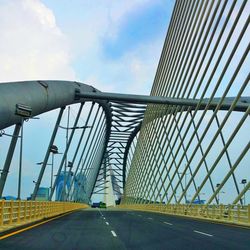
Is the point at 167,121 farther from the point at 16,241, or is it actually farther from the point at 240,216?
the point at 16,241

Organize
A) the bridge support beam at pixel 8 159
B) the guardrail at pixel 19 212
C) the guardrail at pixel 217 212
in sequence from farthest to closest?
1. the bridge support beam at pixel 8 159
2. the guardrail at pixel 217 212
3. the guardrail at pixel 19 212

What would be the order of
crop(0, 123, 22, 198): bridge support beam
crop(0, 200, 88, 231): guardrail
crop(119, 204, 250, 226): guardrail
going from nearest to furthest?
1. crop(0, 200, 88, 231): guardrail
2. crop(119, 204, 250, 226): guardrail
3. crop(0, 123, 22, 198): bridge support beam

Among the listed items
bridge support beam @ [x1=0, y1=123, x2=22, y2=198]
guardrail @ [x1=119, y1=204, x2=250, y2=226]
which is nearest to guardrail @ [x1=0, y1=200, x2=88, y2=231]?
bridge support beam @ [x1=0, y1=123, x2=22, y2=198]

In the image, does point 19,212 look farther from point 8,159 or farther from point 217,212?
point 217,212

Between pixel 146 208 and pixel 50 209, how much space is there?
93.7ft

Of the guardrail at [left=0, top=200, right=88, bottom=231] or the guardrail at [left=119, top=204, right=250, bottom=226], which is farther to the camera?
the guardrail at [left=119, top=204, right=250, bottom=226]

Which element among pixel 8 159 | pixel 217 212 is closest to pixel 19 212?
pixel 8 159

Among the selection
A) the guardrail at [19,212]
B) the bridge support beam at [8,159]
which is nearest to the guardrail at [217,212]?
the guardrail at [19,212]

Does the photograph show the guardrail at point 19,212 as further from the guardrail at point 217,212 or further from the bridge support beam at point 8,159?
the guardrail at point 217,212

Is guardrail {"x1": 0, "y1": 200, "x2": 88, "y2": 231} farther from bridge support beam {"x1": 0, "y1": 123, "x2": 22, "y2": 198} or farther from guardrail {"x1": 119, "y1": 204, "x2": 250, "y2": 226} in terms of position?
guardrail {"x1": 119, "y1": 204, "x2": 250, "y2": 226}

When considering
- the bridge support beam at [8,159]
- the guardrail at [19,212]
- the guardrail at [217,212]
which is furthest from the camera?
the bridge support beam at [8,159]

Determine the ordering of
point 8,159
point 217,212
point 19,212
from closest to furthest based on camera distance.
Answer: point 19,212, point 8,159, point 217,212

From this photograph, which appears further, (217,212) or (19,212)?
(217,212)

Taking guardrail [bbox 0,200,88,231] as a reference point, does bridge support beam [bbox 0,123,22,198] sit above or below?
above
